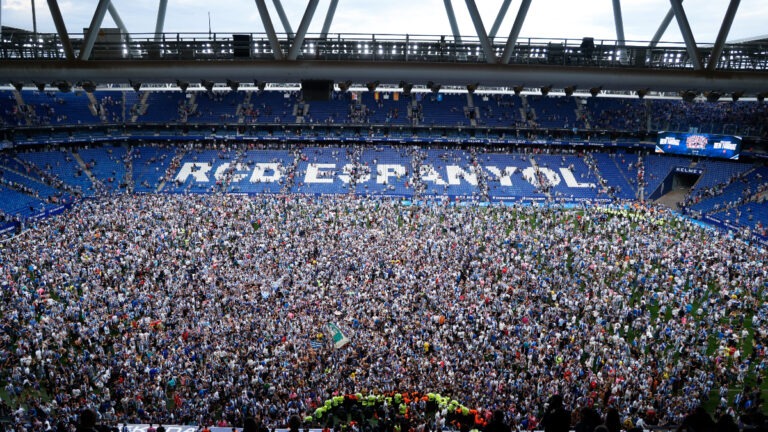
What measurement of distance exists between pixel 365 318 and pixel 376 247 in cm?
789

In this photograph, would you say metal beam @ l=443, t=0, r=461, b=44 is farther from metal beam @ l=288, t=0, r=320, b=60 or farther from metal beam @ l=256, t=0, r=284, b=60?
metal beam @ l=256, t=0, r=284, b=60

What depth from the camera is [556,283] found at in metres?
22.5

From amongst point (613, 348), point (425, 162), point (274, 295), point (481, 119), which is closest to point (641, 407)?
point (613, 348)

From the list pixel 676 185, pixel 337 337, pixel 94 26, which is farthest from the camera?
pixel 676 185

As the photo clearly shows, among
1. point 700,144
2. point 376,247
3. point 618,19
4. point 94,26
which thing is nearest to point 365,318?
point 376,247

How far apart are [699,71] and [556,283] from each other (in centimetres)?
1669

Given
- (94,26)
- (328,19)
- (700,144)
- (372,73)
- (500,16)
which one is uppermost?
(700,144)

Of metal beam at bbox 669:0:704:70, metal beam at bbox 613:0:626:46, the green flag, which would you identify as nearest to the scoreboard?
the green flag

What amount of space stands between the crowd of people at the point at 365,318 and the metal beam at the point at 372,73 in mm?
8353

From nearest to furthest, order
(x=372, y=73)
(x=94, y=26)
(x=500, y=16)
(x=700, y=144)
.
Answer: (x=94, y=26) → (x=372, y=73) → (x=500, y=16) → (x=700, y=144)

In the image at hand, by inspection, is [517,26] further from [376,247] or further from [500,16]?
[376,247]

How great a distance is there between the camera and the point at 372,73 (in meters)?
7.09

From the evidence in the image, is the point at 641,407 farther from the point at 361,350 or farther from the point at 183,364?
the point at 183,364

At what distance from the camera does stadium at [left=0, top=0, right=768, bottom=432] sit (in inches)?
293
